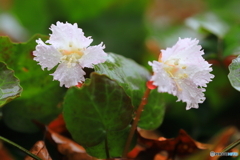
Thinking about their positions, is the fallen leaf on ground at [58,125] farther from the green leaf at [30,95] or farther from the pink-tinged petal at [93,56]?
the pink-tinged petal at [93,56]

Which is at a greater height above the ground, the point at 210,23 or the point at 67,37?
the point at 67,37

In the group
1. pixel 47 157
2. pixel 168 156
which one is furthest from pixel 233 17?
pixel 47 157

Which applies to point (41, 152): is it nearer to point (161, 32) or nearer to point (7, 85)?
point (7, 85)

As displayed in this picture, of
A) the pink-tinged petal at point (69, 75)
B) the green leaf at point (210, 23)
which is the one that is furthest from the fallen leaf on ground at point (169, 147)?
the green leaf at point (210, 23)

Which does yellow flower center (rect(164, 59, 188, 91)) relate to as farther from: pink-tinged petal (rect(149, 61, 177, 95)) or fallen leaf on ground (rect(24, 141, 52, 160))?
fallen leaf on ground (rect(24, 141, 52, 160))

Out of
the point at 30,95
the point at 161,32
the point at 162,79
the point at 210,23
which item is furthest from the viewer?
the point at 161,32

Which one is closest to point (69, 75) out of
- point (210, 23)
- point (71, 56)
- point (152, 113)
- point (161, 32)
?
point (71, 56)

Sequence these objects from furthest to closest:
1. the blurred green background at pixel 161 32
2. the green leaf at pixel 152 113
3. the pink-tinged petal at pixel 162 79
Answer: the blurred green background at pixel 161 32 → the green leaf at pixel 152 113 → the pink-tinged petal at pixel 162 79
